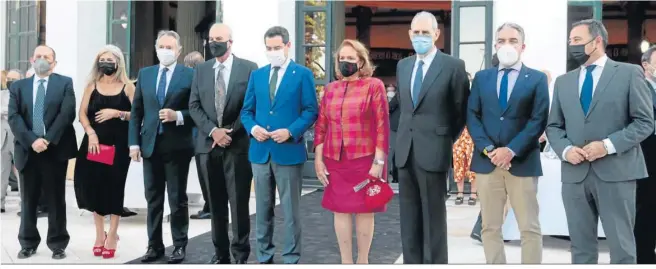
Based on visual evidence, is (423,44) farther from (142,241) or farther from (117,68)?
(142,241)

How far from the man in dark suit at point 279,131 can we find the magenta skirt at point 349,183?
1.04 feet

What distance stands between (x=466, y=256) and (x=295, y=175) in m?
1.54

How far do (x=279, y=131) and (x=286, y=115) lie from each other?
137mm

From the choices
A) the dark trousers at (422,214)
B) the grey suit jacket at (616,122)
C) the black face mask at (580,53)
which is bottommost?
the dark trousers at (422,214)

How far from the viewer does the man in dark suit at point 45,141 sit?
18.9 feet

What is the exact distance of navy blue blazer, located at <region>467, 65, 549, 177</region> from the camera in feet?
14.6

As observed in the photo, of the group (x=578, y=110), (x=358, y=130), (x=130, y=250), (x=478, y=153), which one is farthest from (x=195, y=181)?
(x=578, y=110)

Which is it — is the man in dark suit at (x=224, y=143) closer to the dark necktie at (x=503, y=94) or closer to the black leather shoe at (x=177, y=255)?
the black leather shoe at (x=177, y=255)

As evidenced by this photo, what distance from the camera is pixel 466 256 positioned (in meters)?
5.84

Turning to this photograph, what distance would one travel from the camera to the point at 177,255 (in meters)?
5.49

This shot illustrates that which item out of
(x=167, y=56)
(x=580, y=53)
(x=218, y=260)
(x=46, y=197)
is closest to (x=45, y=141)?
(x=46, y=197)

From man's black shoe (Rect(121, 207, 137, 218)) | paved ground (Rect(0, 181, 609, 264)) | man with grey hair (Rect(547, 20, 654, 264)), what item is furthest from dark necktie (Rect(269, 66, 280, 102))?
man with grey hair (Rect(547, 20, 654, 264))

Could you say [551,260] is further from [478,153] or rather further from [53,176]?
[53,176]

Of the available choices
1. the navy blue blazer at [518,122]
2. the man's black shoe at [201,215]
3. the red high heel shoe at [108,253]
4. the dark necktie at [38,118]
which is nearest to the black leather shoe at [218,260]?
the red high heel shoe at [108,253]
